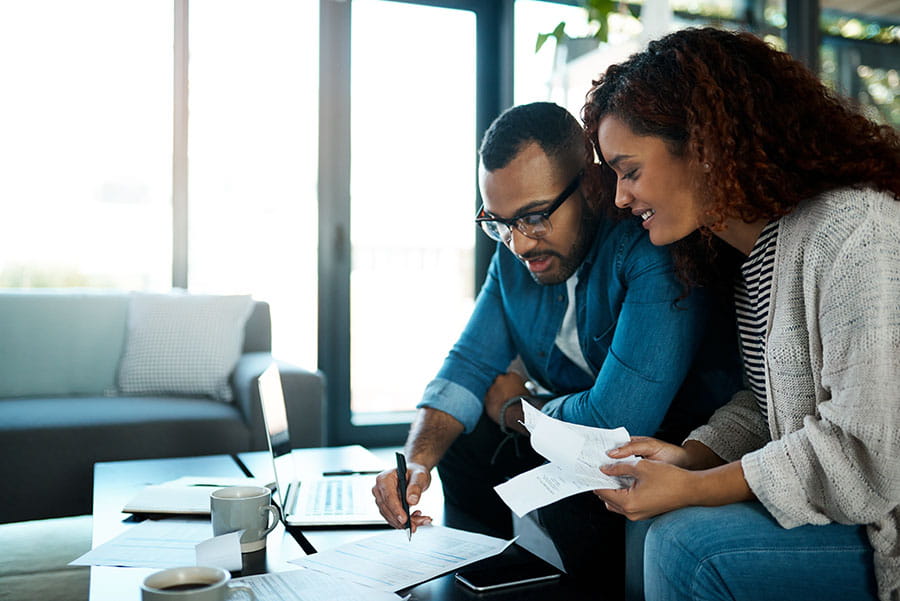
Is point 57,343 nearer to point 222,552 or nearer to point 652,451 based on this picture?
point 222,552

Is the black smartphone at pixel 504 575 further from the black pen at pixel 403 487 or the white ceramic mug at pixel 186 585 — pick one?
the white ceramic mug at pixel 186 585

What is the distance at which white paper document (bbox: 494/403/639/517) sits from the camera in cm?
112

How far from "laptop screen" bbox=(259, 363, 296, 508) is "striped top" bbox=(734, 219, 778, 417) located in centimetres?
81

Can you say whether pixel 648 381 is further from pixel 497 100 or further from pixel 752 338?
pixel 497 100

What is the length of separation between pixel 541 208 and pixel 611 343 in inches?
11.4

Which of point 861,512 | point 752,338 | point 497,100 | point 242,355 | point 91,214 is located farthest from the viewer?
point 497,100

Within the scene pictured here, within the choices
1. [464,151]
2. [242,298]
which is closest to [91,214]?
[242,298]

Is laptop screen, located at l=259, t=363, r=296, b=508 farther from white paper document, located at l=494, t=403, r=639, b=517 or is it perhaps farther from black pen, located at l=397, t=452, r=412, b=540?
white paper document, located at l=494, t=403, r=639, b=517

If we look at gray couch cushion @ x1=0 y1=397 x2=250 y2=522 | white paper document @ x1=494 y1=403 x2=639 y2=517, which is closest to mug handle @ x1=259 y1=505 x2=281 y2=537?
white paper document @ x1=494 y1=403 x2=639 y2=517

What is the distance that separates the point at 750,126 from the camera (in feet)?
3.83

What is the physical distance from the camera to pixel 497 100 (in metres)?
4.13

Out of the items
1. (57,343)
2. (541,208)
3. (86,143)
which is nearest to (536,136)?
(541,208)

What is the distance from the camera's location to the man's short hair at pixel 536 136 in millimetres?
1572

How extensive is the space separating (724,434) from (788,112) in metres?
0.50
